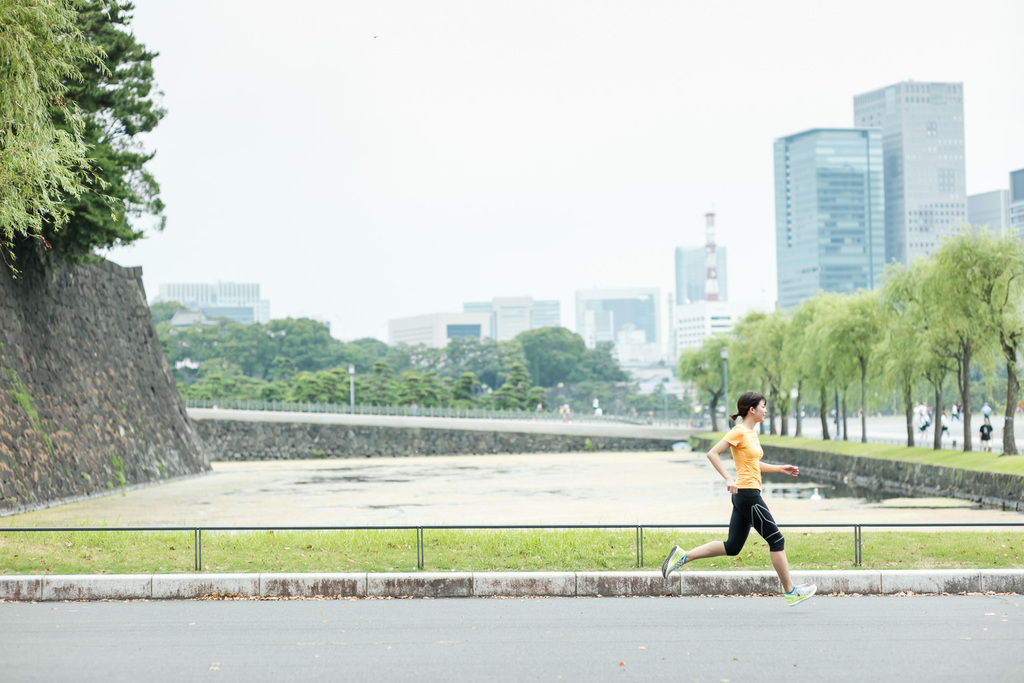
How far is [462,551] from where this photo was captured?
39.3 feet

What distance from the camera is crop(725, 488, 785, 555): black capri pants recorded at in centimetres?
867

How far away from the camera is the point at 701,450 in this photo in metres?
63.4

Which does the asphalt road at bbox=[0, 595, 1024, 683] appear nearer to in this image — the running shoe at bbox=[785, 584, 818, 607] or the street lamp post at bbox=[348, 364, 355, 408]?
the running shoe at bbox=[785, 584, 818, 607]

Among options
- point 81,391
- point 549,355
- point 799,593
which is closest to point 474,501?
point 81,391

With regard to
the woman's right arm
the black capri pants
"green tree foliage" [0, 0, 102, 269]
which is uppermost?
"green tree foliage" [0, 0, 102, 269]

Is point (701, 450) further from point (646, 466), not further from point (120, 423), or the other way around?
point (120, 423)

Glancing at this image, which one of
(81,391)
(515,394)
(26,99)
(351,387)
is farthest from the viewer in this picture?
(515,394)

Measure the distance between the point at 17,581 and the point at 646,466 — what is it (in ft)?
134

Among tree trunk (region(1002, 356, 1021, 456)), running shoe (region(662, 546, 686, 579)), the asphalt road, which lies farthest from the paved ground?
running shoe (region(662, 546, 686, 579))

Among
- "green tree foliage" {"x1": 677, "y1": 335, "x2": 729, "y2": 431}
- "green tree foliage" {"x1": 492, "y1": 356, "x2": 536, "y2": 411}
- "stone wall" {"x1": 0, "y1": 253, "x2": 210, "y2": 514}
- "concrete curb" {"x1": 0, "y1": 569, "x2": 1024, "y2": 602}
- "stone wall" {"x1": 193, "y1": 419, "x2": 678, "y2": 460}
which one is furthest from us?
"green tree foliage" {"x1": 492, "y1": 356, "x2": 536, "y2": 411}

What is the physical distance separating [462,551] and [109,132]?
80.2ft

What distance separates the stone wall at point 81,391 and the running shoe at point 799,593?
1954 cm

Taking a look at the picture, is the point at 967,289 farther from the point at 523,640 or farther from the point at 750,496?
the point at 523,640

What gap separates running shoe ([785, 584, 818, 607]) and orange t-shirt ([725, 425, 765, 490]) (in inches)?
38.9
